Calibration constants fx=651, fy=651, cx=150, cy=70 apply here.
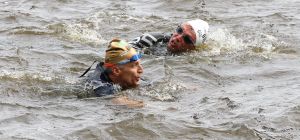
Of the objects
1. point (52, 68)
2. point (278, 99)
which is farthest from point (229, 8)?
point (278, 99)

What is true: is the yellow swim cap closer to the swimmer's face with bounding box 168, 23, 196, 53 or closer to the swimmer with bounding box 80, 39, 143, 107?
the swimmer with bounding box 80, 39, 143, 107

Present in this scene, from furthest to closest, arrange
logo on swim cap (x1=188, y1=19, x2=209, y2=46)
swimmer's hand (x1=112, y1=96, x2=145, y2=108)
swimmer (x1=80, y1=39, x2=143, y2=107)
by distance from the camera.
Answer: logo on swim cap (x1=188, y1=19, x2=209, y2=46)
swimmer (x1=80, y1=39, x2=143, y2=107)
swimmer's hand (x1=112, y1=96, x2=145, y2=108)

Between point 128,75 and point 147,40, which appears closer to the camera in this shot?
point 128,75

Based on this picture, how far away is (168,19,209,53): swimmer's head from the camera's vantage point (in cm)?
1198

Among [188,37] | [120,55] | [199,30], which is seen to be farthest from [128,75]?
[199,30]

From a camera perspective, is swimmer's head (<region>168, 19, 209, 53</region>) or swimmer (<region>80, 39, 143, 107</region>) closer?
swimmer (<region>80, 39, 143, 107</region>)

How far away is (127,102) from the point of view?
8391mm

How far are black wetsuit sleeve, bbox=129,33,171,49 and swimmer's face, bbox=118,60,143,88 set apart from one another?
10.3 feet

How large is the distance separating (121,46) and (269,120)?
7.60 feet

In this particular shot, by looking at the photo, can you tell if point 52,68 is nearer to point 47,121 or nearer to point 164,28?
point 47,121

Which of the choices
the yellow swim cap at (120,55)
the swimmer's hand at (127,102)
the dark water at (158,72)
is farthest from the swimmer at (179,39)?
the swimmer's hand at (127,102)

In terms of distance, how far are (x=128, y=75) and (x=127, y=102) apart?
50 cm

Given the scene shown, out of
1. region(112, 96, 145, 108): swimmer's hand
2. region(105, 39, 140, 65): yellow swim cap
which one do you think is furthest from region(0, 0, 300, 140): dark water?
region(105, 39, 140, 65): yellow swim cap

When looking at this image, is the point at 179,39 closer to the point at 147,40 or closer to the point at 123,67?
the point at 147,40
